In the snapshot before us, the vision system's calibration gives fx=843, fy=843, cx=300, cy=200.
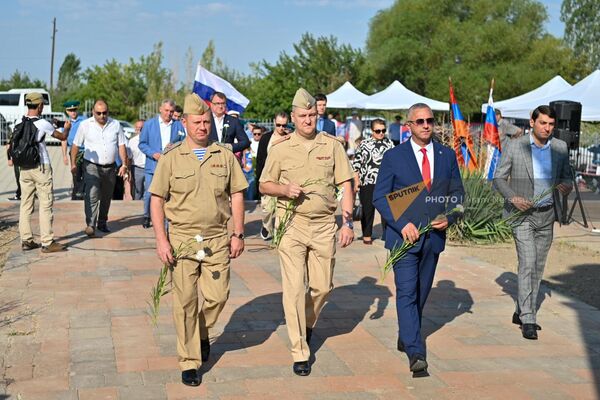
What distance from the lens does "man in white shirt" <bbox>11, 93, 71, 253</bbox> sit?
32.6ft

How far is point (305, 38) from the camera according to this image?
5403 centimetres

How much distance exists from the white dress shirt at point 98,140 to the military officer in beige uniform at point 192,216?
591cm

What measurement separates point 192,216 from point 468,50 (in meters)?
49.4

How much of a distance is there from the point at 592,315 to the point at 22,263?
19.8 ft

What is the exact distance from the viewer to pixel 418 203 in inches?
237

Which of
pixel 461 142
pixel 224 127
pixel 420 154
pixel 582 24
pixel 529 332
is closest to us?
pixel 420 154

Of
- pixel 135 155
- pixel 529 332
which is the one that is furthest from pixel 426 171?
pixel 135 155

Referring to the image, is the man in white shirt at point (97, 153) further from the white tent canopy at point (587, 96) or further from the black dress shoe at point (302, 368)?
the white tent canopy at point (587, 96)

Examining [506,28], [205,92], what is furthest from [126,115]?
[205,92]

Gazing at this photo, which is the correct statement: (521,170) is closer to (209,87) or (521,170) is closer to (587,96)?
(209,87)

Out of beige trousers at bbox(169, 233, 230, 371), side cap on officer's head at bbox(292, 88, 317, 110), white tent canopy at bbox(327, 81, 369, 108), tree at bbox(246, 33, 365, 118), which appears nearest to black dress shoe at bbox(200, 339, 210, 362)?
beige trousers at bbox(169, 233, 230, 371)

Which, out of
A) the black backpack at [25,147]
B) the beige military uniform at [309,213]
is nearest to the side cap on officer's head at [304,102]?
the beige military uniform at [309,213]

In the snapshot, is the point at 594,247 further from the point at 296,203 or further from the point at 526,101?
the point at 526,101

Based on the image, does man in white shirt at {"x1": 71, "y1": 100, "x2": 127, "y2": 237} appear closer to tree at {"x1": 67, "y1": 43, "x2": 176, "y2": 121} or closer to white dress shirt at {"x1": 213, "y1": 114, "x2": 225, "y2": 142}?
white dress shirt at {"x1": 213, "y1": 114, "x2": 225, "y2": 142}
